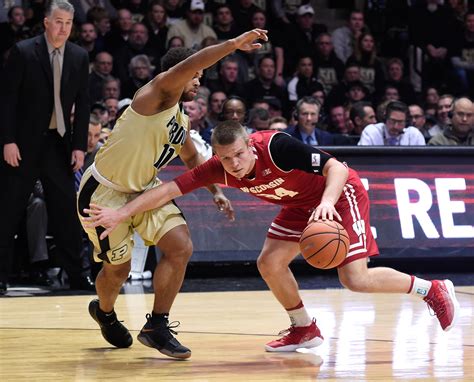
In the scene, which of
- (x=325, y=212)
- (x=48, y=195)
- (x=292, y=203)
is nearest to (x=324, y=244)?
(x=325, y=212)

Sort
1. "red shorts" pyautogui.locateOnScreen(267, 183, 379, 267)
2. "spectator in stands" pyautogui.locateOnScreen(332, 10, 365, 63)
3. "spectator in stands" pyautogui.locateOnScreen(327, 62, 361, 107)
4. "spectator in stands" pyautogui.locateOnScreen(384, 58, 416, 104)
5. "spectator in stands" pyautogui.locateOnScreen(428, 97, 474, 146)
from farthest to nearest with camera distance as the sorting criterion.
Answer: "spectator in stands" pyautogui.locateOnScreen(332, 10, 365, 63) → "spectator in stands" pyautogui.locateOnScreen(384, 58, 416, 104) → "spectator in stands" pyautogui.locateOnScreen(327, 62, 361, 107) → "spectator in stands" pyautogui.locateOnScreen(428, 97, 474, 146) → "red shorts" pyautogui.locateOnScreen(267, 183, 379, 267)

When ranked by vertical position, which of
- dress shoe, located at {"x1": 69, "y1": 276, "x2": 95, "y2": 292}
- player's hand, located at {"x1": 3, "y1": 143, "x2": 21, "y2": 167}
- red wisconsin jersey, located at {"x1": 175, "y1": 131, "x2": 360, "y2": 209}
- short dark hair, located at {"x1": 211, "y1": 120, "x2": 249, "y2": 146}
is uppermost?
short dark hair, located at {"x1": 211, "y1": 120, "x2": 249, "y2": 146}

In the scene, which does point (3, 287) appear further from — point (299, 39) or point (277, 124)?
point (299, 39)

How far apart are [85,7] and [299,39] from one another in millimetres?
2724

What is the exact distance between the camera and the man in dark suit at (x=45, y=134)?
8.72m

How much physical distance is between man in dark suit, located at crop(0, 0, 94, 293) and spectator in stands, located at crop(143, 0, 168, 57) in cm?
444

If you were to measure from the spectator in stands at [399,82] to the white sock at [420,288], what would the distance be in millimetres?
8047

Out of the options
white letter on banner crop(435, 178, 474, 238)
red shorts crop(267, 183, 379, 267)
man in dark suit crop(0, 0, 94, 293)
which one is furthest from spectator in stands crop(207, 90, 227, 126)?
red shorts crop(267, 183, 379, 267)

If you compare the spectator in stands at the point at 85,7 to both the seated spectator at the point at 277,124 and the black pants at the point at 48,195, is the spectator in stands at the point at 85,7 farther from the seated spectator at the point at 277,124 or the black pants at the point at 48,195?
the black pants at the point at 48,195

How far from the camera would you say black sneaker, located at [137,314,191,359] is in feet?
20.2

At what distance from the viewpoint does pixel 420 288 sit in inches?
249

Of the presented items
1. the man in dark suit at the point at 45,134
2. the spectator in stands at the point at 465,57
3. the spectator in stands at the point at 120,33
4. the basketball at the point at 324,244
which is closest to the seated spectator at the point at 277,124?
the spectator in stands at the point at 120,33

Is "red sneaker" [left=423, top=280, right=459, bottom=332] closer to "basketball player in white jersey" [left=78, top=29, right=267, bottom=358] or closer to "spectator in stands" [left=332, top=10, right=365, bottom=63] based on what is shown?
"basketball player in white jersey" [left=78, top=29, right=267, bottom=358]

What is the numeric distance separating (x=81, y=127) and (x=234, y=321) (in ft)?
7.21
